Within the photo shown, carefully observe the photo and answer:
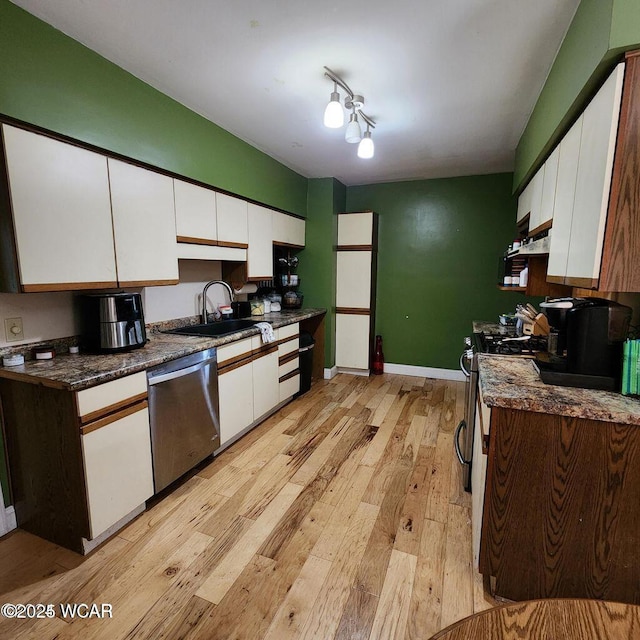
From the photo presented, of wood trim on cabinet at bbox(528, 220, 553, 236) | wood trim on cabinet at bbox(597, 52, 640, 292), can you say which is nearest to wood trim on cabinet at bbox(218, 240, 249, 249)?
wood trim on cabinet at bbox(528, 220, 553, 236)

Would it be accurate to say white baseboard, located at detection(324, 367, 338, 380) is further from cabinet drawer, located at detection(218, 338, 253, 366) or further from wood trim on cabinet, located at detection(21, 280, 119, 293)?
wood trim on cabinet, located at detection(21, 280, 119, 293)

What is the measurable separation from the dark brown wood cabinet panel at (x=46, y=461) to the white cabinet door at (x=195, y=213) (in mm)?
1268

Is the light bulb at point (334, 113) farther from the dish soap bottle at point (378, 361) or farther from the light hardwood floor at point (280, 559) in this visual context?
the dish soap bottle at point (378, 361)

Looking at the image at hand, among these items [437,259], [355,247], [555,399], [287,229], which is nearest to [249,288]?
[287,229]

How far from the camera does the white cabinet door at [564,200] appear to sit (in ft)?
5.13

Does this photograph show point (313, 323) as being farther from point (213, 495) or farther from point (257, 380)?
point (213, 495)

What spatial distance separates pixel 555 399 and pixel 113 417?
1.98 metres

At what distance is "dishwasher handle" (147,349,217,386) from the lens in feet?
6.38

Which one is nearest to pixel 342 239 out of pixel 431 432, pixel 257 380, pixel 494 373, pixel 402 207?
pixel 402 207

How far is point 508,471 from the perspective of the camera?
55.1 inches

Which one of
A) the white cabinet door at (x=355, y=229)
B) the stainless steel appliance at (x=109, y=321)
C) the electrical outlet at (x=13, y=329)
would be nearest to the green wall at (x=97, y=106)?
the stainless steel appliance at (x=109, y=321)

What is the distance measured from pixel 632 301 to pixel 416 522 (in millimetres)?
1613

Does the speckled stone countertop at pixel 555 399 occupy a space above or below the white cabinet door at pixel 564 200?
below

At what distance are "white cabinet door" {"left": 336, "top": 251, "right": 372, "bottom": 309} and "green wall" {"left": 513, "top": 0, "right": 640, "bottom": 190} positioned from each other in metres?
2.28
